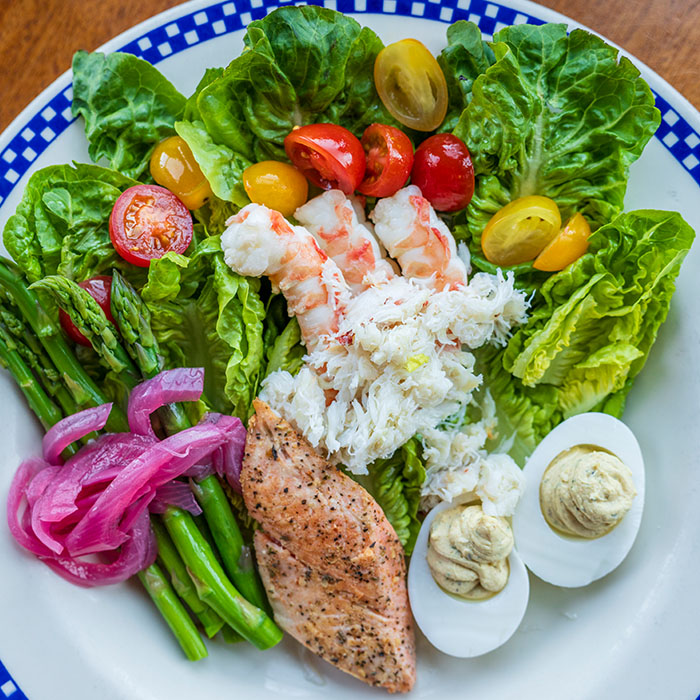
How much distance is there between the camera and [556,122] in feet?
8.62

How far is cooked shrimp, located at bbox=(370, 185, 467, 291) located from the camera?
2.55 m

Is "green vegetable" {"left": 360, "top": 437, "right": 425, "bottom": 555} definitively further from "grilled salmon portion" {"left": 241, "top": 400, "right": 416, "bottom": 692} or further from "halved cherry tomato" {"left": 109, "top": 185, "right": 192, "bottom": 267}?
"halved cherry tomato" {"left": 109, "top": 185, "right": 192, "bottom": 267}

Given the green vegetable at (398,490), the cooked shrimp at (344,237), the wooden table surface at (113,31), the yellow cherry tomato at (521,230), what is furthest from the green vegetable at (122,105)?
the green vegetable at (398,490)

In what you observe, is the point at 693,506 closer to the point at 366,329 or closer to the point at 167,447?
the point at 366,329

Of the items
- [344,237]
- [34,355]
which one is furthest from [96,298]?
[344,237]

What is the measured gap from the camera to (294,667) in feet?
8.80

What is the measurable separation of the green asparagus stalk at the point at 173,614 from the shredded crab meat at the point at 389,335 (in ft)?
2.66

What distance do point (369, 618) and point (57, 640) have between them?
1139mm

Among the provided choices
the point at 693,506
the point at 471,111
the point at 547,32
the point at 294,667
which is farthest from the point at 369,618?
the point at 547,32

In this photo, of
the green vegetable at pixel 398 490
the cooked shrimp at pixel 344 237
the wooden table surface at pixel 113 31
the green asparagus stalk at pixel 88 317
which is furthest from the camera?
the wooden table surface at pixel 113 31

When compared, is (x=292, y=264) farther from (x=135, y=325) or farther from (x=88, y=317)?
(x=88, y=317)

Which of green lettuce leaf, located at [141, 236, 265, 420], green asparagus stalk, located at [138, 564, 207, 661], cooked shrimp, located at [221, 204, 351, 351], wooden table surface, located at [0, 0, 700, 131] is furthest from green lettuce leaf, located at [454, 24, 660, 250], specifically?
green asparagus stalk, located at [138, 564, 207, 661]

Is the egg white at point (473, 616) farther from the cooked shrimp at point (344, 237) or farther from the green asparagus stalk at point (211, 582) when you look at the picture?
the cooked shrimp at point (344, 237)

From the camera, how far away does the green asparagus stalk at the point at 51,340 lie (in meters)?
2.44
